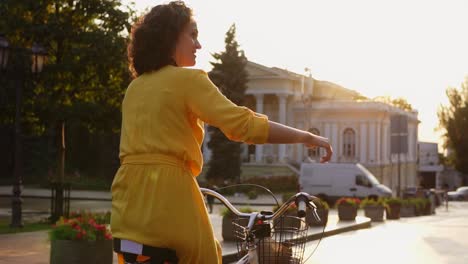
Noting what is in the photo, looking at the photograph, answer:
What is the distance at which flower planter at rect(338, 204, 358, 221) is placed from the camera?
85.9ft

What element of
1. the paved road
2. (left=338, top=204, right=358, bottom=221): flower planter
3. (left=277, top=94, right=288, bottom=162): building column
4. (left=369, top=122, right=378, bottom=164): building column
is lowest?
the paved road

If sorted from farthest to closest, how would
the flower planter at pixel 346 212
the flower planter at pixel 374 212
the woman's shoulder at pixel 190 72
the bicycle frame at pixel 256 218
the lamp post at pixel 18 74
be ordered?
the flower planter at pixel 374 212 → the flower planter at pixel 346 212 → the lamp post at pixel 18 74 → the bicycle frame at pixel 256 218 → the woman's shoulder at pixel 190 72

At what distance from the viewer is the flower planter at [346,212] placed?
85.9 feet

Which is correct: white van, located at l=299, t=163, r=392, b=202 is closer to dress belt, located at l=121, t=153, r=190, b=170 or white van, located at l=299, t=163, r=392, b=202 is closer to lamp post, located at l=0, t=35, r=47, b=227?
lamp post, located at l=0, t=35, r=47, b=227

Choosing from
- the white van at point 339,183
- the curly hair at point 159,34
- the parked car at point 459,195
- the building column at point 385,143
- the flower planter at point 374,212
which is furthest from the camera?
the building column at point 385,143

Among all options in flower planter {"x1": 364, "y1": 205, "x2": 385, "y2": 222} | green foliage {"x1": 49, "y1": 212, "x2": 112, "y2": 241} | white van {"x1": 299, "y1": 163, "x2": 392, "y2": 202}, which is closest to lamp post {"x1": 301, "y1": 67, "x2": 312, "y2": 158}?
white van {"x1": 299, "y1": 163, "x2": 392, "y2": 202}

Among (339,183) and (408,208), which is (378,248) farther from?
(339,183)

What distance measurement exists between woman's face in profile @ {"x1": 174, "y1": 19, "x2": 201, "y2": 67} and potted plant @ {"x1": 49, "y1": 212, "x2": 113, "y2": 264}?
709cm

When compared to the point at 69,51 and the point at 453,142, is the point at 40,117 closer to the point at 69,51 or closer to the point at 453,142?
the point at 69,51

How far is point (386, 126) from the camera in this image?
91.4 metres

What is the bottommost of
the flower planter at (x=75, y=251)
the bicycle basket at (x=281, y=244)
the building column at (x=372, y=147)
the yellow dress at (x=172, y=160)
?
the flower planter at (x=75, y=251)

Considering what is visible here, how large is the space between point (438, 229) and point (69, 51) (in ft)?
36.4

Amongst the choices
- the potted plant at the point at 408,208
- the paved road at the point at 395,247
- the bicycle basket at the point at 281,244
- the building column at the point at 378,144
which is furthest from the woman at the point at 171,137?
the building column at the point at 378,144

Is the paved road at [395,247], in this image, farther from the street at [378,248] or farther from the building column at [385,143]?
the building column at [385,143]
